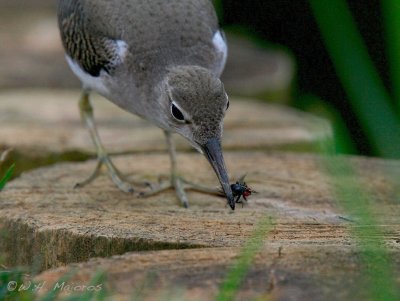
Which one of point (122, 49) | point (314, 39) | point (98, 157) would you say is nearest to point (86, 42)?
point (122, 49)

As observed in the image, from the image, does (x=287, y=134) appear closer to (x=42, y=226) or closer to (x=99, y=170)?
(x=99, y=170)

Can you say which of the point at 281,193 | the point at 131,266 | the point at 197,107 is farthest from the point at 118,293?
the point at 281,193

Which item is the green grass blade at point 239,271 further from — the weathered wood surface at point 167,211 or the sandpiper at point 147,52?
the sandpiper at point 147,52

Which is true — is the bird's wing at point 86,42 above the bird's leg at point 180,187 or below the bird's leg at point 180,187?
above

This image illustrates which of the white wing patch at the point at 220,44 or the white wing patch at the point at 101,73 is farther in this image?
the white wing patch at the point at 220,44

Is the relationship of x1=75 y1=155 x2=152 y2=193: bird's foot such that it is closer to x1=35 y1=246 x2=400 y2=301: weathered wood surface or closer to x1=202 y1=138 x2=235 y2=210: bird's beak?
x1=202 y1=138 x2=235 y2=210: bird's beak

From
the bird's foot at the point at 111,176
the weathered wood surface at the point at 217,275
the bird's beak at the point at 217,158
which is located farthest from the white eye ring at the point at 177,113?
the weathered wood surface at the point at 217,275

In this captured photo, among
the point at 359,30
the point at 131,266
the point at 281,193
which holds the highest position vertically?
the point at 131,266
